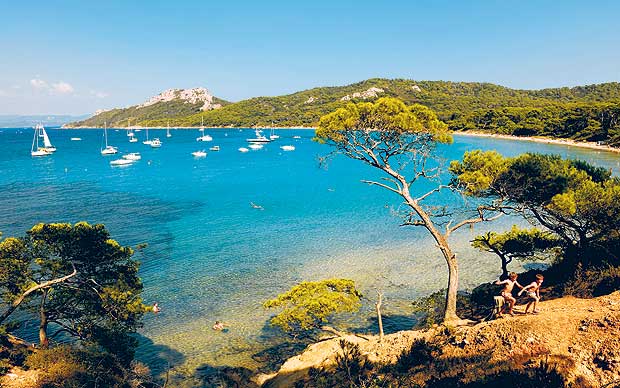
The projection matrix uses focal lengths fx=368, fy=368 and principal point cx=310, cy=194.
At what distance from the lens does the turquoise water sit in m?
21.4

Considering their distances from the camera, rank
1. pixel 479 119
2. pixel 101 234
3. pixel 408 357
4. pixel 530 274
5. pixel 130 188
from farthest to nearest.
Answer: pixel 479 119 → pixel 130 188 → pixel 530 274 → pixel 101 234 → pixel 408 357

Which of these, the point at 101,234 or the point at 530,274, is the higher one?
the point at 101,234

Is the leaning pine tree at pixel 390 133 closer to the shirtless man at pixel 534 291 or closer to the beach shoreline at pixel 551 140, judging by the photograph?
the shirtless man at pixel 534 291

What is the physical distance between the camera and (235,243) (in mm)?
36062

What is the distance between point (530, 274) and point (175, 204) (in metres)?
45.2

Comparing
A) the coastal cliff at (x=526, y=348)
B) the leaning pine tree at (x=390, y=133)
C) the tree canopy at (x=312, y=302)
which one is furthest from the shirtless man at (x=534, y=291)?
the tree canopy at (x=312, y=302)

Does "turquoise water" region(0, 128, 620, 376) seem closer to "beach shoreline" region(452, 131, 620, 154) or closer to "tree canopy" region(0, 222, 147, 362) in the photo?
"tree canopy" region(0, 222, 147, 362)

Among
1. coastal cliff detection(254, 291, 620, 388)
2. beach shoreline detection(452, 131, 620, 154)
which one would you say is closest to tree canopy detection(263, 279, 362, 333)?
coastal cliff detection(254, 291, 620, 388)

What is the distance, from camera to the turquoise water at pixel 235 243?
21.4 metres

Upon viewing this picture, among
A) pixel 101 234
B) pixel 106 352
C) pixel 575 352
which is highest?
pixel 101 234

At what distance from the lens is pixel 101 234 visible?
637 inches

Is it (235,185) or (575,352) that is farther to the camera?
(235,185)

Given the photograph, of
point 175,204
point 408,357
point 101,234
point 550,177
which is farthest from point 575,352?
point 175,204

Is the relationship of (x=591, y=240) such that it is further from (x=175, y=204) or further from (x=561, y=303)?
(x=175, y=204)
